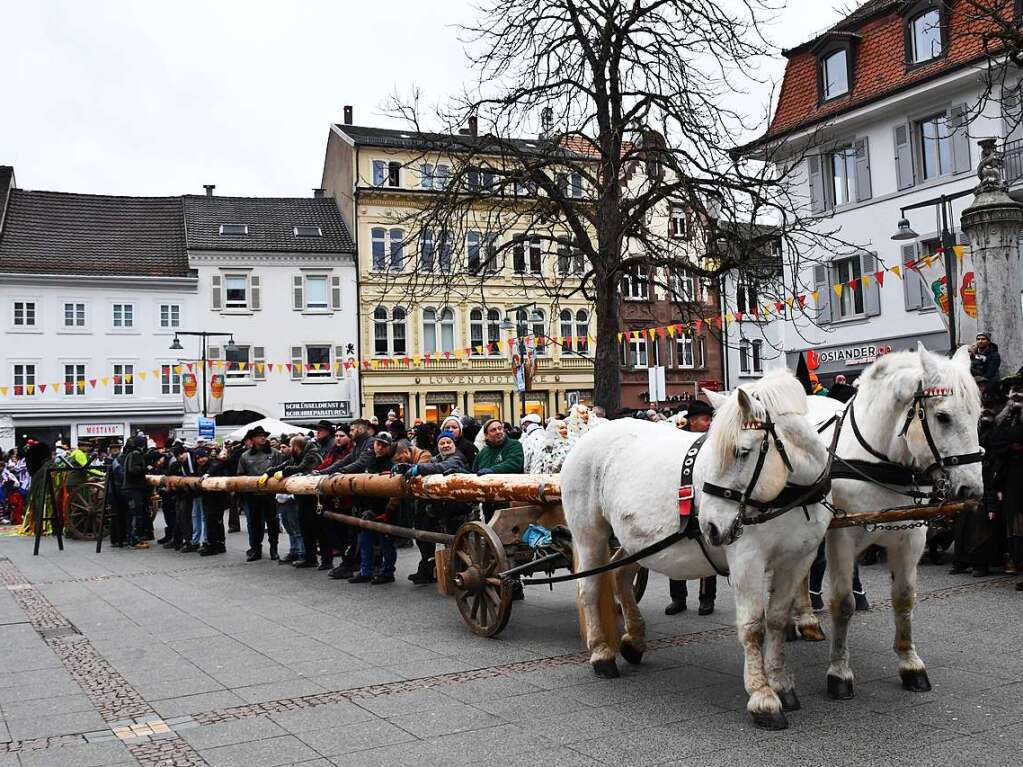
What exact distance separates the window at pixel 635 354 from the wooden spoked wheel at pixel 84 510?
103 feet

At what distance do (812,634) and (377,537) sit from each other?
5.86 meters

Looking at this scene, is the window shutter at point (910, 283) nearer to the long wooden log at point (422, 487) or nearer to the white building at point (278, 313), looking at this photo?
the long wooden log at point (422, 487)

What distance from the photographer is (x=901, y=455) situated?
579 centimetres

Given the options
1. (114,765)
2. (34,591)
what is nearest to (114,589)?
(34,591)

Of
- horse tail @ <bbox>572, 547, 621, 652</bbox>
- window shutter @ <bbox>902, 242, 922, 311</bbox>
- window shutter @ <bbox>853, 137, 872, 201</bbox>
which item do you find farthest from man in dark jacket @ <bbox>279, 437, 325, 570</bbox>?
window shutter @ <bbox>853, 137, 872, 201</bbox>

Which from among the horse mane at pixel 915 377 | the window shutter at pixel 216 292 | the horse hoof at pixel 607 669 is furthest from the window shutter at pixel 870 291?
the window shutter at pixel 216 292

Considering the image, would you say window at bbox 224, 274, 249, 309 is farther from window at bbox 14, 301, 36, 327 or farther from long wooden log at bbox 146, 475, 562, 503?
long wooden log at bbox 146, 475, 562, 503

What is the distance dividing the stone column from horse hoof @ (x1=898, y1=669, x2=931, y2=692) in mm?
8009

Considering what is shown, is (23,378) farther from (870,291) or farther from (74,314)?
(870,291)

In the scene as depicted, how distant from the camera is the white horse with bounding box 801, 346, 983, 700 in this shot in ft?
17.7

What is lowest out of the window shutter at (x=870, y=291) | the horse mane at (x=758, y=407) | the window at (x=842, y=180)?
the horse mane at (x=758, y=407)

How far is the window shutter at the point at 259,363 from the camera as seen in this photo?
43.4 meters

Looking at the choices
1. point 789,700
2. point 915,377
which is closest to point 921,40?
point 915,377

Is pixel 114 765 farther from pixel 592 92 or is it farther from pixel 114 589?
pixel 592 92
